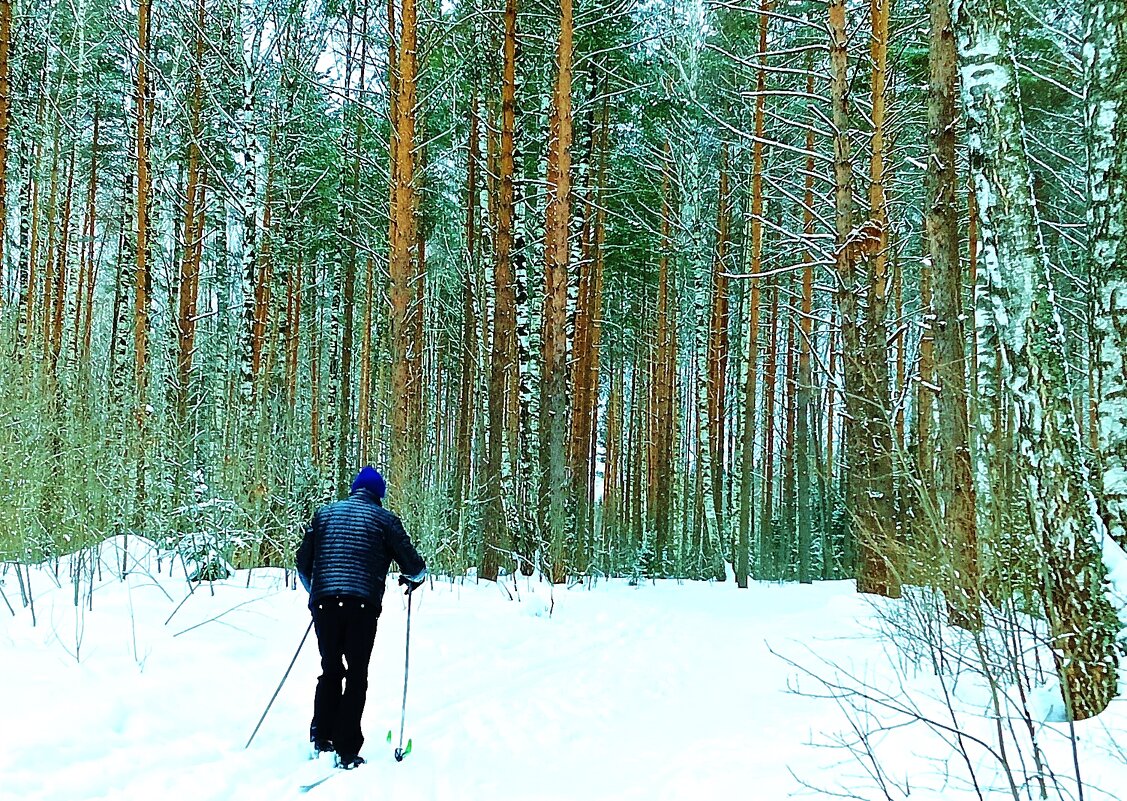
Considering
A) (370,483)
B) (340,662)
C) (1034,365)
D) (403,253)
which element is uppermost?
(403,253)

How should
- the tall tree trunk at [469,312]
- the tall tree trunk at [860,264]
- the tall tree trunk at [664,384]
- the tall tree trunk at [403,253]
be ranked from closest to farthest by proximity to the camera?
the tall tree trunk at [860,264] → the tall tree trunk at [403,253] → the tall tree trunk at [469,312] → the tall tree trunk at [664,384]

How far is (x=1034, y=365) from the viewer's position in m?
4.56

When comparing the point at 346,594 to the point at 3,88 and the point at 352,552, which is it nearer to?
the point at 352,552

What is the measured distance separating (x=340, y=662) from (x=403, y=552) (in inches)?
30.2

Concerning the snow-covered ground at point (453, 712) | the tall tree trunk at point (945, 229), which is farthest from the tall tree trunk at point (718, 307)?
the snow-covered ground at point (453, 712)

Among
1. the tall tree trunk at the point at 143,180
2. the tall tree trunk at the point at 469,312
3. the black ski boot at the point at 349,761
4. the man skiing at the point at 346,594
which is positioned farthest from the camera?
the tall tree trunk at the point at 469,312

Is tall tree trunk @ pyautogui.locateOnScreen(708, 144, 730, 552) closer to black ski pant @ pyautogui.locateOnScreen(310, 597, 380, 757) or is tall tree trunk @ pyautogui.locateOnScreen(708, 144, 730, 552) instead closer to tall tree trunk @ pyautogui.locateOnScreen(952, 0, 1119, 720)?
tall tree trunk @ pyautogui.locateOnScreen(952, 0, 1119, 720)

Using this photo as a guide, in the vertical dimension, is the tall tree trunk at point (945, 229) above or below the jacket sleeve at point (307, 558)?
above

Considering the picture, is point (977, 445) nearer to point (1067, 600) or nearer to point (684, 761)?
point (1067, 600)

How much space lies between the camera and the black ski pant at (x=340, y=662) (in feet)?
16.3

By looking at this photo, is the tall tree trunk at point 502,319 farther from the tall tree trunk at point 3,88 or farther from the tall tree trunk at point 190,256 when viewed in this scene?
the tall tree trunk at point 3,88

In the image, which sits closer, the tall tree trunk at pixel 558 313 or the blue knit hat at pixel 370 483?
the blue knit hat at pixel 370 483

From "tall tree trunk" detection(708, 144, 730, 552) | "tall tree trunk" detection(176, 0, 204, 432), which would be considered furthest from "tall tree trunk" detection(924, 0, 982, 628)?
"tall tree trunk" detection(176, 0, 204, 432)

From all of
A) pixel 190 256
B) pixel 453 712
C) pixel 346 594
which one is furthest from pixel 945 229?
pixel 190 256
